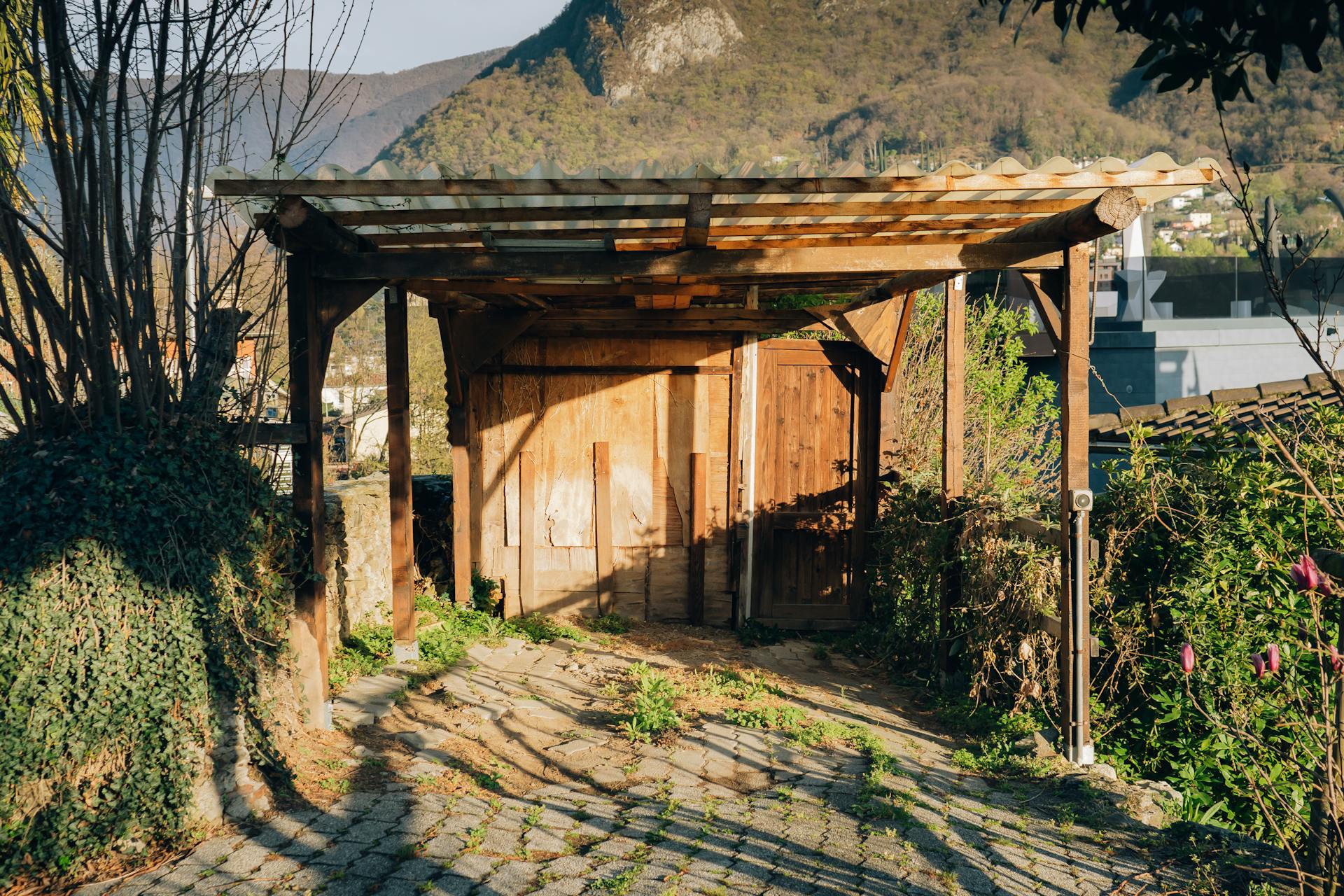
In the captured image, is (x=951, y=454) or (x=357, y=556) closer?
(x=951, y=454)

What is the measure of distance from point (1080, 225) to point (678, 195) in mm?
1739

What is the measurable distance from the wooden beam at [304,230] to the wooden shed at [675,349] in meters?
0.01

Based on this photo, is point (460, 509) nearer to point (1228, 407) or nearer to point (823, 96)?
point (1228, 407)

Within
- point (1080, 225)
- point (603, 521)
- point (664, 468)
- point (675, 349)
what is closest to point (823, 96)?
point (675, 349)

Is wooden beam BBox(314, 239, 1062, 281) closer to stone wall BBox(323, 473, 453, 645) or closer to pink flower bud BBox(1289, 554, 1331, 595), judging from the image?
stone wall BBox(323, 473, 453, 645)

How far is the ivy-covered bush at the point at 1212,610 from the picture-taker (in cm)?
439

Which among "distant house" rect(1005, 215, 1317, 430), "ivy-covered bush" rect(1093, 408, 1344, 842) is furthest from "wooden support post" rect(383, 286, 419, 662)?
"distant house" rect(1005, 215, 1317, 430)

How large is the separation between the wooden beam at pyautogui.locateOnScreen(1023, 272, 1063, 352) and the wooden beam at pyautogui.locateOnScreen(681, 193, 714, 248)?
167 centimetres

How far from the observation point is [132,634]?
140 inches

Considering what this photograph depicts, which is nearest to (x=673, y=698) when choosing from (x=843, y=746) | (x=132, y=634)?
(x=843, y=746)

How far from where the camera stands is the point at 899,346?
7.86 metres

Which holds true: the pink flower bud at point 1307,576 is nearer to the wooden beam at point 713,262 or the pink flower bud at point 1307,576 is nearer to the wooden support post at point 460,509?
the wooden beam at point 713,262

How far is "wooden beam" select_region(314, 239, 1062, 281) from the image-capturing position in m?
4.79

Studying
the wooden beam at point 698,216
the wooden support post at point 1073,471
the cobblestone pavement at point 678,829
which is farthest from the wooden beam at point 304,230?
the wooden support post at point 1073,471
